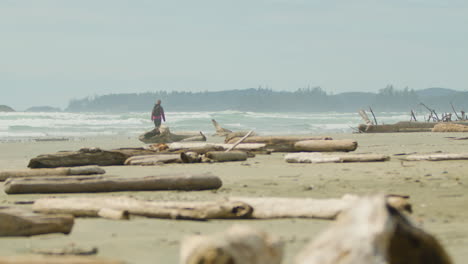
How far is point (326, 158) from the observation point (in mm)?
11039

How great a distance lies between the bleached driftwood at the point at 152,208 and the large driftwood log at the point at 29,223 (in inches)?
29.7

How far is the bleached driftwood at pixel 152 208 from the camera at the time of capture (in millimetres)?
5246

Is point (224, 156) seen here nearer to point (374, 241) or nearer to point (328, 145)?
point (328, 145)

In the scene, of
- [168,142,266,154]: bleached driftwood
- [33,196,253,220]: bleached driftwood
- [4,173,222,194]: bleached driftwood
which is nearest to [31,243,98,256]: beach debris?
[33,196,253,220]: bleached driftwood

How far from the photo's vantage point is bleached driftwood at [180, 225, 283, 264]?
2465 mm

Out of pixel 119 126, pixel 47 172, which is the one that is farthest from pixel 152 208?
A: pixel 119 126

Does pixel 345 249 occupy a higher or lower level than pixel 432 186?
higher

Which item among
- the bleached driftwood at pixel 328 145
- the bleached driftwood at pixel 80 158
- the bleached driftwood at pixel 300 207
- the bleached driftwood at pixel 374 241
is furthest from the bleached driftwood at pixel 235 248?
the bleached driftwood at pixel 328 145

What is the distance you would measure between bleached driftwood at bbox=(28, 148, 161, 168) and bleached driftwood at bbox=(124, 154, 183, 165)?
0.74 ft

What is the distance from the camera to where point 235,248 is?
2.53 m

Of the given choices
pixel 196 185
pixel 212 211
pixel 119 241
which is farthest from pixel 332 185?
pixel 119 241

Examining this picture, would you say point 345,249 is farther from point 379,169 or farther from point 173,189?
point 379,169

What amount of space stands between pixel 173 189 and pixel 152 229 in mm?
2366

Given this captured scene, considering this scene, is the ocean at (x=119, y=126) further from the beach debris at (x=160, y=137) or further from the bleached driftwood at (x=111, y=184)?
the bleached driftwood at (x=111, y=184)
